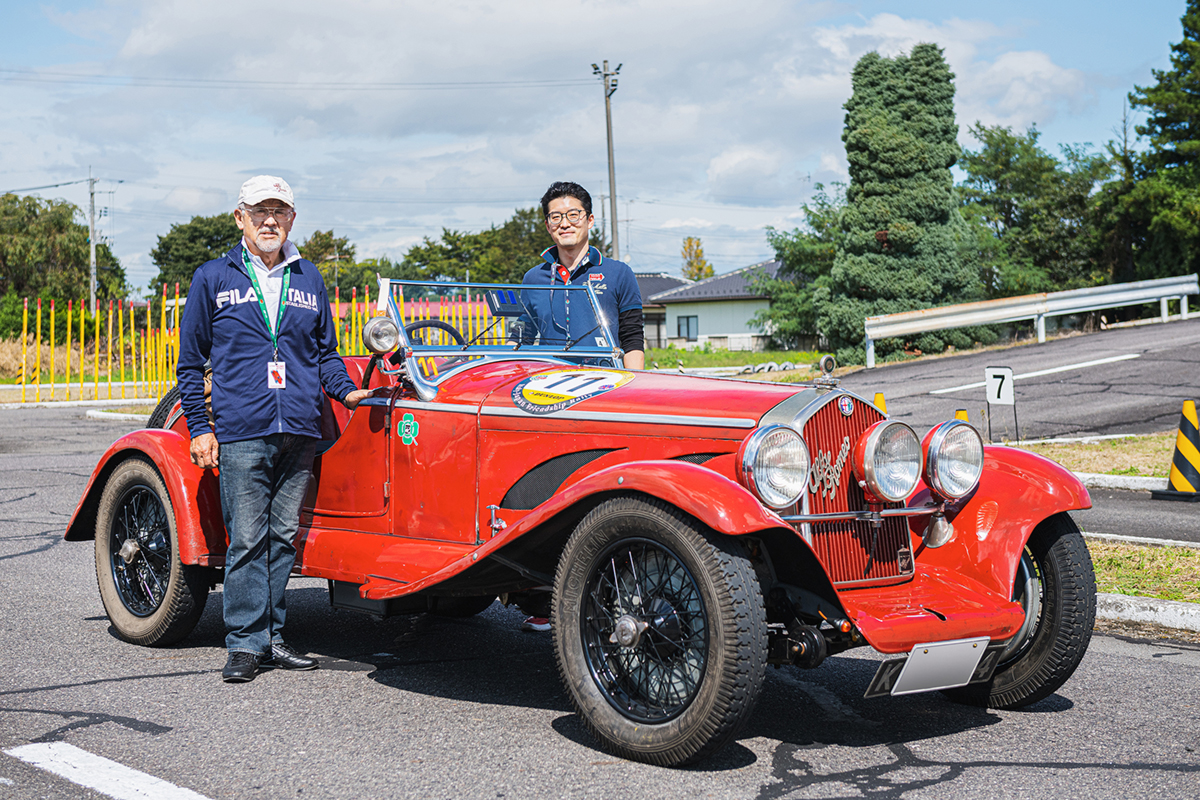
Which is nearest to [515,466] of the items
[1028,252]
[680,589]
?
[680,589]

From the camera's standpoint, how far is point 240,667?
4.32 m

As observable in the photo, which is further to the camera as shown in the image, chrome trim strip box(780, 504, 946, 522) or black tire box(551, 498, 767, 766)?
chrome trim strip box(780, 504, 946, 522)

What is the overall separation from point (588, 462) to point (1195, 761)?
7.24ft

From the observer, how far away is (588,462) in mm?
3936

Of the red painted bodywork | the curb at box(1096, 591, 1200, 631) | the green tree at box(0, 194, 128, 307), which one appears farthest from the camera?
the green tree at box(0, 194, 128, 307)

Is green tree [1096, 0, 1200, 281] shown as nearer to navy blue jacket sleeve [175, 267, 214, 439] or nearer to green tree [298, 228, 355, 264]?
navy blue jacket sleeve [175, 267, 214, 439]

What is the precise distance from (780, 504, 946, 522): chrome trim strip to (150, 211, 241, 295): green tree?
61314mm

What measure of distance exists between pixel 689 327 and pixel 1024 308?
37056 mm

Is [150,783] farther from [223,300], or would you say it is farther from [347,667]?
[223,300]

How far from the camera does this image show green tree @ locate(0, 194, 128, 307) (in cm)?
4231

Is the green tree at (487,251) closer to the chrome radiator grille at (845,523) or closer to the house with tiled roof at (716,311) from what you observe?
the house with tiled roof at (716,311)

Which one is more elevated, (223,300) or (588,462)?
(223,300)

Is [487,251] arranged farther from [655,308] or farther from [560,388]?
[560,388]

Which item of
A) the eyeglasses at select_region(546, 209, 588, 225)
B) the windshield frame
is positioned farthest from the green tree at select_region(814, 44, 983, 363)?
the windshield frame
